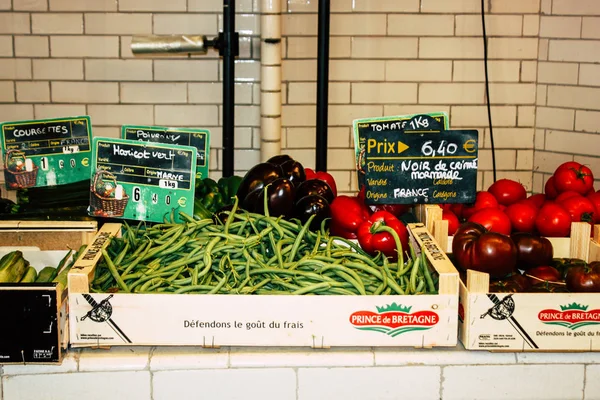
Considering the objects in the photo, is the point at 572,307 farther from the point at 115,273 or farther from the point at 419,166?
the point at 115,273

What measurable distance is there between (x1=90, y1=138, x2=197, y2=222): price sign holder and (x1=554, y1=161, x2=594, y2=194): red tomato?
2.00 meters

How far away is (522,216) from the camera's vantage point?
12.7ft

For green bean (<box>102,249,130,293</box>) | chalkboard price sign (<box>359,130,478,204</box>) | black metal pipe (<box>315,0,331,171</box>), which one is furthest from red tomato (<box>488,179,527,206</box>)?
green bean (<box>102,249,130,293</box>)

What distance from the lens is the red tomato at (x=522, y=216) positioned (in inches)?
152

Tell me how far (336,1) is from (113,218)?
2827 millimetres

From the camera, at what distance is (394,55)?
5914 mm

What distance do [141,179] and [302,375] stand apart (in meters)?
1.35

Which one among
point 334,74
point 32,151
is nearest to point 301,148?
point 334,74

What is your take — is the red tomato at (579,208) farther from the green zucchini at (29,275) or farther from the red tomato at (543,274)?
the green zucchini at (29,275)

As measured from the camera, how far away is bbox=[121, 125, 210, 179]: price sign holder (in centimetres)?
416

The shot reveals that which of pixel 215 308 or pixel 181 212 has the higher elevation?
pixel 181 212

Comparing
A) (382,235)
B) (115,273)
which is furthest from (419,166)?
(115,273)

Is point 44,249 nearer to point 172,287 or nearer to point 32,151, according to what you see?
point 32,151

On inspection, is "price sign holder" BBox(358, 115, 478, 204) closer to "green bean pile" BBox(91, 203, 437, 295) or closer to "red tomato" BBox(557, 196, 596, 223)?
"green bean pile" BBox(91, 203, 437, 295)
